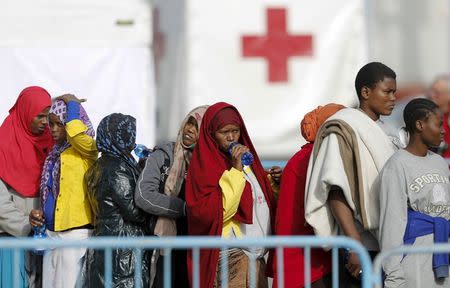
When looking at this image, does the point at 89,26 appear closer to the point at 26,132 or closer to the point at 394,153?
the point at 26,132

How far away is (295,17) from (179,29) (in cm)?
75

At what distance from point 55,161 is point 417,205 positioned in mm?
1710

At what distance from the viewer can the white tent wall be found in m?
6.86

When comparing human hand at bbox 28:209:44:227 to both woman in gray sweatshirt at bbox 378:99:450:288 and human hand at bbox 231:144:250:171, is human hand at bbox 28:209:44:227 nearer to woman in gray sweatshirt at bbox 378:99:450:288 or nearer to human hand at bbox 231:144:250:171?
human hand at bbox 231:144:250:171

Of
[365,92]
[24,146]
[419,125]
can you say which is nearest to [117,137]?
[24,146]

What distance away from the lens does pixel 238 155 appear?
4801mm

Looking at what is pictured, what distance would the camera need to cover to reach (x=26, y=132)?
559cm

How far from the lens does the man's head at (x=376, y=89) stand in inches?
192

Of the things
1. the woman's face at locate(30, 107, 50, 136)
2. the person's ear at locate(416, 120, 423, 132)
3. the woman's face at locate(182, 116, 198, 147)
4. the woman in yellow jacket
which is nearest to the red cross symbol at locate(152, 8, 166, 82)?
the woman's face at locate(30, 107, 50, 136)

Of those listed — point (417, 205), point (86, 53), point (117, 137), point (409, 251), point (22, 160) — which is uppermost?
point (86, 53)

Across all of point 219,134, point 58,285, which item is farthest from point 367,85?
point 58,285

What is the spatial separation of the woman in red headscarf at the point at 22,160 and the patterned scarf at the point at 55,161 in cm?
16

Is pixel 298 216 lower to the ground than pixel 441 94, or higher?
lower

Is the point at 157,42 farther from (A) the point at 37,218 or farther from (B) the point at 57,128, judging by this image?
(A) the point at 37,218
